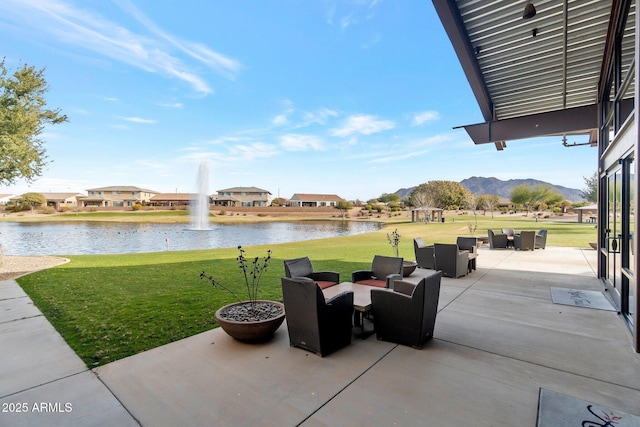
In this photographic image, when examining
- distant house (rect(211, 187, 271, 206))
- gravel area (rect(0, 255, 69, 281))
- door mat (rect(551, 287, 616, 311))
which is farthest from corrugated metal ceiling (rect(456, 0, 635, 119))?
distant house (rect(211, 187, 271, 206))

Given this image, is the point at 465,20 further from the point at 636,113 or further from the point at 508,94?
the point at 636,113

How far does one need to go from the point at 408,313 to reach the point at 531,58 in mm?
6201

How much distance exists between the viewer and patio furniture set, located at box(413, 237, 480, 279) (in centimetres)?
724

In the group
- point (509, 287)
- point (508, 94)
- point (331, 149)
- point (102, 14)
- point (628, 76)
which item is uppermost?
point (331, 149)

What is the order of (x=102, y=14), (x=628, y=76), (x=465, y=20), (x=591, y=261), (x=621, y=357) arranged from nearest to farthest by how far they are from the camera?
(x=621, y=357) → (x=628, y=76) → (x=465, y=20) → (x=591, y=261) → (x=102, y=14)

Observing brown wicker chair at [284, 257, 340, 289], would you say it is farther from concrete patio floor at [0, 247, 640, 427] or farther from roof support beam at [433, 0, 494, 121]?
roof support beam at [433, 0, 494, 121]

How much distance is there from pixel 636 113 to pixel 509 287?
4003mm

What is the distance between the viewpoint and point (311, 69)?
2870 centimetres

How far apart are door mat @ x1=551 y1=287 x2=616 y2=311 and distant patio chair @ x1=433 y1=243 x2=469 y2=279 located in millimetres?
1747

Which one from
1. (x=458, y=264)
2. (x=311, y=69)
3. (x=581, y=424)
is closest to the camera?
(x=581, y=424)

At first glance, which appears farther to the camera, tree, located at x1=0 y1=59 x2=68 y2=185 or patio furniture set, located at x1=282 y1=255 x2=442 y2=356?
tree, located at x1=0 y1=59 x2=68 y2=185

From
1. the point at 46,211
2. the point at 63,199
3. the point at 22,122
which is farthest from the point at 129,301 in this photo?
the point at 63,199

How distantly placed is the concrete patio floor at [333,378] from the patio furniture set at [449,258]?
2.87 m

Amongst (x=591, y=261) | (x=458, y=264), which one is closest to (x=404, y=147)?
(x=591, y=261)
